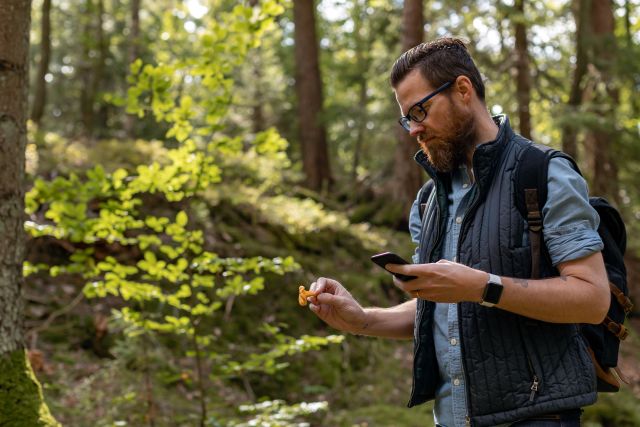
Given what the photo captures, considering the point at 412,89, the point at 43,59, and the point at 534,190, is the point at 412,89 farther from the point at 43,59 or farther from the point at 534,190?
the point at 43,59

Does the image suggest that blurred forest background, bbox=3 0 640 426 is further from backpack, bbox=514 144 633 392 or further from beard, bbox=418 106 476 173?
backpack, bbox=514 144 633 392

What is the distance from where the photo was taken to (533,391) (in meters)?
2.13

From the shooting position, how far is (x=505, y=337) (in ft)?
7.22

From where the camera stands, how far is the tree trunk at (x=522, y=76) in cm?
1249

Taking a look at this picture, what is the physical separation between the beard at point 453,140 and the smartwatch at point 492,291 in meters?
0.56

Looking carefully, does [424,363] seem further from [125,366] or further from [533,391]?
[125,366]

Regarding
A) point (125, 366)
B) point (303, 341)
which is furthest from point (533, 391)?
point (125, 366)

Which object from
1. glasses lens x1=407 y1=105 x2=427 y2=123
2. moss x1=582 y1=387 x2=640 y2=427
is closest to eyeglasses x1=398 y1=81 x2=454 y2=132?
glasses lens x1=407 y1=105 x2=427 y2=123

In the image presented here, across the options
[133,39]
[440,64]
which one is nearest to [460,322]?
[440,64]

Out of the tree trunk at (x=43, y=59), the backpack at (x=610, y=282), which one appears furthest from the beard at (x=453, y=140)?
the tree trunk at (x=43, y=59)

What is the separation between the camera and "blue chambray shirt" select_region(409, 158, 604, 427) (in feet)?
6.77

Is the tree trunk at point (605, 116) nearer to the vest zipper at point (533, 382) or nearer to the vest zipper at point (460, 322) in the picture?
the vest zipper at point (460, 322)

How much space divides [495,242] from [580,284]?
0.30 m

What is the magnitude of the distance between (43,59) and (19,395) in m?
12.7
